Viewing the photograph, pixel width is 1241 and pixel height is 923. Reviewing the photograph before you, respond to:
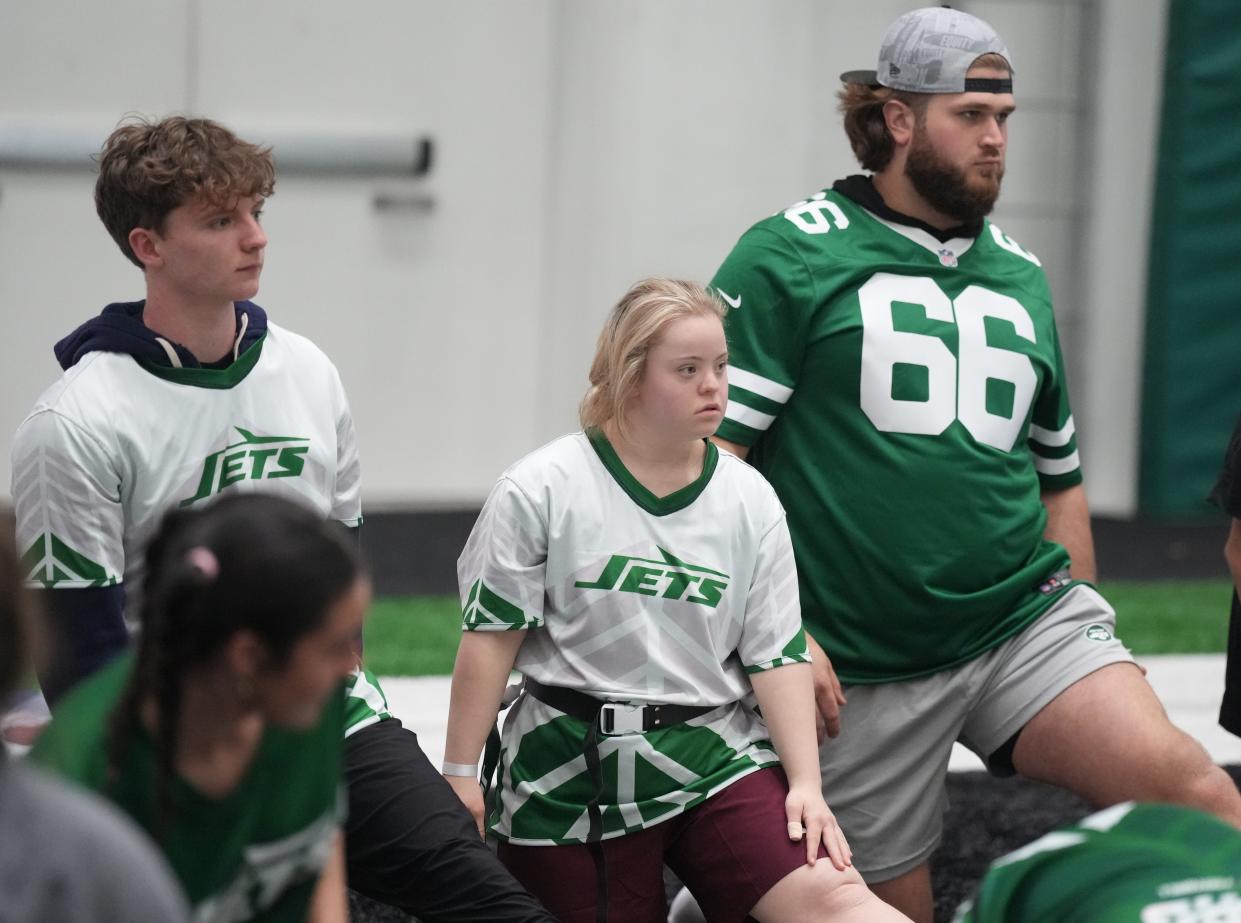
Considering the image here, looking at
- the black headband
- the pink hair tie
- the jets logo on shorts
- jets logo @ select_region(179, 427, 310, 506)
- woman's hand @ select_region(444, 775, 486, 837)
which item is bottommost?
woman's hand @ select_region(444, 775, 486, 837)

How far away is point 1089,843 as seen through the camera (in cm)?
152

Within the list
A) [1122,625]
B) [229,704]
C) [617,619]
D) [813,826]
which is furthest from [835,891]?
[1122,625]

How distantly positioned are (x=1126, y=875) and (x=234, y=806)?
80 centimetres

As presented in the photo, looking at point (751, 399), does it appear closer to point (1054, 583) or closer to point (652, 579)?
point (652, 579)

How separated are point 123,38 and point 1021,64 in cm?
372

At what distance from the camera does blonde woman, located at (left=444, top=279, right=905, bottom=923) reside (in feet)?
8.56

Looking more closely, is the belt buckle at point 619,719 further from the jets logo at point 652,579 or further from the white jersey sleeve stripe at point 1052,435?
the white jersey sleeve stripe at point 1052,435

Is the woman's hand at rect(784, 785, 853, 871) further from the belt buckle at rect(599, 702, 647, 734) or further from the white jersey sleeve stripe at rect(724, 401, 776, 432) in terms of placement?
the white jersey sleeve stripe at rect(724, 401, 776, 432)

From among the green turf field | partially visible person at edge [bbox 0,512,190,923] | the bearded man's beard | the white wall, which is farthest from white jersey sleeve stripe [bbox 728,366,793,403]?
the white wall

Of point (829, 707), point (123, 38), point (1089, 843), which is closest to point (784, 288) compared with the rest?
point (829, 707)

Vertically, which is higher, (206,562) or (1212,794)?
(206,562)

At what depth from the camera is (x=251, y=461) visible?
255cm

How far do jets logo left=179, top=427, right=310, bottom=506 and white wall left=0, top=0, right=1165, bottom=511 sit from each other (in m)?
4.48

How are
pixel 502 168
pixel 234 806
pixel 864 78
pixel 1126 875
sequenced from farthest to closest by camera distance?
pixel 502 168 < pixel 864 78 < pixel 234 806 < pixel 1126 875
